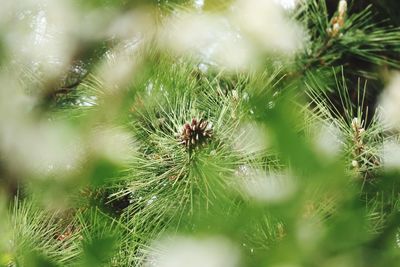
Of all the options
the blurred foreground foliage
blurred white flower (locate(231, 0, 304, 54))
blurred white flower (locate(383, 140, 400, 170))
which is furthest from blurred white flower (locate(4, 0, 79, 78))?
blurred white flower (locate(383, 140, 400, 170))

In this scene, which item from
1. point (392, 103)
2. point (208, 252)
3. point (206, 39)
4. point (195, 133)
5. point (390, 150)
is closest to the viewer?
point (208, 252)

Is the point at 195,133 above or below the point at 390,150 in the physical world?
below

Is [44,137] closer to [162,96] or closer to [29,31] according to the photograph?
[29,31]

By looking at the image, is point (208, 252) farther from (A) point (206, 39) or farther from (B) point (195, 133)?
(A) point (206, 39)

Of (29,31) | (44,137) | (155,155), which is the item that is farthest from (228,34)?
(44,137)

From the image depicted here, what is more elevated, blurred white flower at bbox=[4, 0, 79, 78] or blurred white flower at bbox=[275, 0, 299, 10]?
blurred white flower at bbox=[4, 0, 79, 78]

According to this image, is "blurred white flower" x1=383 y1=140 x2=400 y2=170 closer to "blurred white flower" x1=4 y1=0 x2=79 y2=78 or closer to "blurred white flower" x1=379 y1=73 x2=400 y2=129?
"blurred white flower" x1=379 y1=73 x2=400 y2=129

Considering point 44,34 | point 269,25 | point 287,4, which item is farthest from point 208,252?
point 287,4
